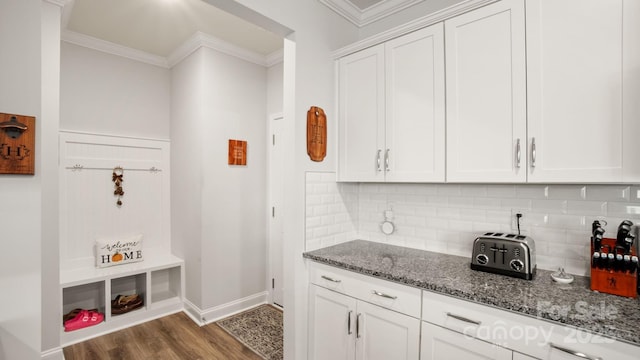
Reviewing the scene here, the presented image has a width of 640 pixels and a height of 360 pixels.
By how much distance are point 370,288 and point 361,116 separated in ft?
3.86

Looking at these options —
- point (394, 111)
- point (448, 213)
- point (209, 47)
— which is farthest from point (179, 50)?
point (448, 213)

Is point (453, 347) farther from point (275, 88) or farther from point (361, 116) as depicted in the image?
point (275, 88)

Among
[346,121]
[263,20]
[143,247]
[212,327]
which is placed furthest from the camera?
[143,247]

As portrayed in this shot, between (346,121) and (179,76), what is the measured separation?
2.34 m

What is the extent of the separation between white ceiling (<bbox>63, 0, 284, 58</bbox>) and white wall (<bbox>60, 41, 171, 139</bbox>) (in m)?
0.24

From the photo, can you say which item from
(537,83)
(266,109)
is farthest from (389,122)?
(266,109)

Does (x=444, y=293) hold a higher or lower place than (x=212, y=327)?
higher

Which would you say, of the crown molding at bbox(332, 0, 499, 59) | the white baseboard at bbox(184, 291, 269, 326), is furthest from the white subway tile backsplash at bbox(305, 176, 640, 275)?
the white baseboard at bbox(184, 291, 269, 326)

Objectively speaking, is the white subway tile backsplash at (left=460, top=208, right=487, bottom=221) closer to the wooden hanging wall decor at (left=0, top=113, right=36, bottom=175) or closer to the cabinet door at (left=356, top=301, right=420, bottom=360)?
the cabinet door at (left=356, top=301, right=420, bottom=360)

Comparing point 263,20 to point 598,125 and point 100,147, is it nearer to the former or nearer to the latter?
point 598,125

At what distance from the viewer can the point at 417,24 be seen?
184 centimetres

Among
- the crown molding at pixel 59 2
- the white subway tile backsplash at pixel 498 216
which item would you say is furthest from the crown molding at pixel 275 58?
the white subway tile backsplash at pixel 498 216

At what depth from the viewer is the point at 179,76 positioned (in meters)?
3.46

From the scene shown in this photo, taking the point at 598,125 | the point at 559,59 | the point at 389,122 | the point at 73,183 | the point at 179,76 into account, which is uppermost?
the point at 179,76
